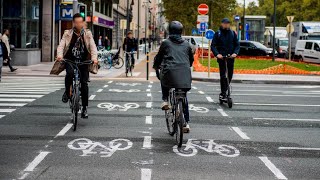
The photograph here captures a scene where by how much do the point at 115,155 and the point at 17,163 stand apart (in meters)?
1.21

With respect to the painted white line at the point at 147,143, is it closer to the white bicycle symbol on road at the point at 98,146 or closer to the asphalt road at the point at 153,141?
the asphalt road at the point at 153,141

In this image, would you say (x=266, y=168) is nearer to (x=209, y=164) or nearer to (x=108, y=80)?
(x=209, y=164)

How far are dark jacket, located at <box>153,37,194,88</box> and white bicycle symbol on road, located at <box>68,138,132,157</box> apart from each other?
1.04 meters

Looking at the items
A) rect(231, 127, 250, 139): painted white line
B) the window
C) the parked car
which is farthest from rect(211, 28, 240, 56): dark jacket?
the parked car

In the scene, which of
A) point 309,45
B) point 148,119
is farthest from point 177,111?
point 309,45

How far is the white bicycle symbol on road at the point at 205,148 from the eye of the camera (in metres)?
7.32

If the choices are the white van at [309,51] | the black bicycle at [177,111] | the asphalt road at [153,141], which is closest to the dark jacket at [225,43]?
the asphalt road at [153,141]

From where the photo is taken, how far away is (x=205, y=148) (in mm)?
7691

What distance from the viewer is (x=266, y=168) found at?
6504 mm

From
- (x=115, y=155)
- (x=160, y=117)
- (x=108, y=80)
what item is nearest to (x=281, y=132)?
(x=160, y=117)

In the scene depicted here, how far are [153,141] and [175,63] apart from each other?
1.16m

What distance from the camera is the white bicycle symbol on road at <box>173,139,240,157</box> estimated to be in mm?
7316

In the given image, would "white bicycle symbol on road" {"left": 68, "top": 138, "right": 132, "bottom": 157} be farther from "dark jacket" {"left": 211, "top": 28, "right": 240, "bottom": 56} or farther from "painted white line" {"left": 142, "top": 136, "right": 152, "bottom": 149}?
"dark jacket" {"left": 211, "top": 28, "right": 240, "bottom": 56}

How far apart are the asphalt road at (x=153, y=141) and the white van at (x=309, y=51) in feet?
89.3
